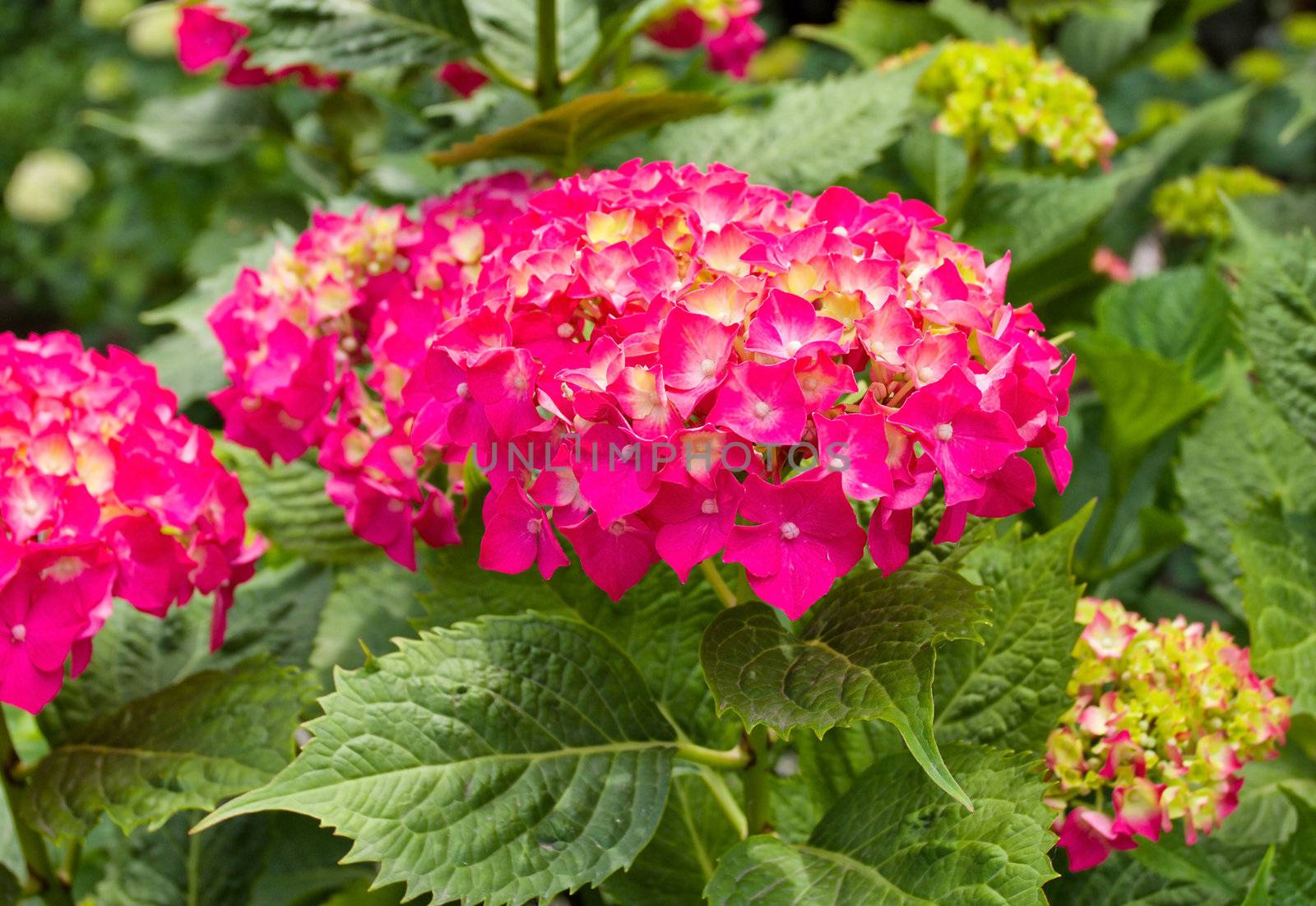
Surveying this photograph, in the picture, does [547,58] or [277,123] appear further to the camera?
[277,123]

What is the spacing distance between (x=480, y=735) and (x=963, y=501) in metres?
0.33

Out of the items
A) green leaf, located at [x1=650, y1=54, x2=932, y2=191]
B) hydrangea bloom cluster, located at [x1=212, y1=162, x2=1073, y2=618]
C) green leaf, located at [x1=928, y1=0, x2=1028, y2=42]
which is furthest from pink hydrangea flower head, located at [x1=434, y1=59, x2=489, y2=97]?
hydrangea bloom cluster, located at [x1=212, y1=162, x2=1073, y2=618]

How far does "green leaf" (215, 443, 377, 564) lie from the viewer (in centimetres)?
114

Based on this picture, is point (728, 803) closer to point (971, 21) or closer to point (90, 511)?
point (90, 511)

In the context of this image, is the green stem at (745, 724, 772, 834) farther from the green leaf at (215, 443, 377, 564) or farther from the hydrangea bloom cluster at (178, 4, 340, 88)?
the hydrangea bloom cluster at (178, 4, 340, 88)

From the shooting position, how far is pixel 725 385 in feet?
2.22

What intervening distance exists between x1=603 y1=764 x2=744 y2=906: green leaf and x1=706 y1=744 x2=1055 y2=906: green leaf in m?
0.13

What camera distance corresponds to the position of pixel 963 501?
0.70 meters

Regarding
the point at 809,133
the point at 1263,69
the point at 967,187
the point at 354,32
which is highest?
the point at 354,32

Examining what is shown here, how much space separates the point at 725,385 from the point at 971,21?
130 cm

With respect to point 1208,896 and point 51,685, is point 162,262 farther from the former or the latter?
point 1208,896

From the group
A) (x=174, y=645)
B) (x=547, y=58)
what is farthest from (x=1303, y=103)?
(x=174, y=645)

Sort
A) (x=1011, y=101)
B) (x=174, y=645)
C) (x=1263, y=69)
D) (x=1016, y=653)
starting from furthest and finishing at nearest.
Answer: (x=1263, y=69)
(x=1011, y=101)
(x=174, y=645)
(x=1016, y=653)

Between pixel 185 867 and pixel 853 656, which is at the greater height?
pixel 853 656
